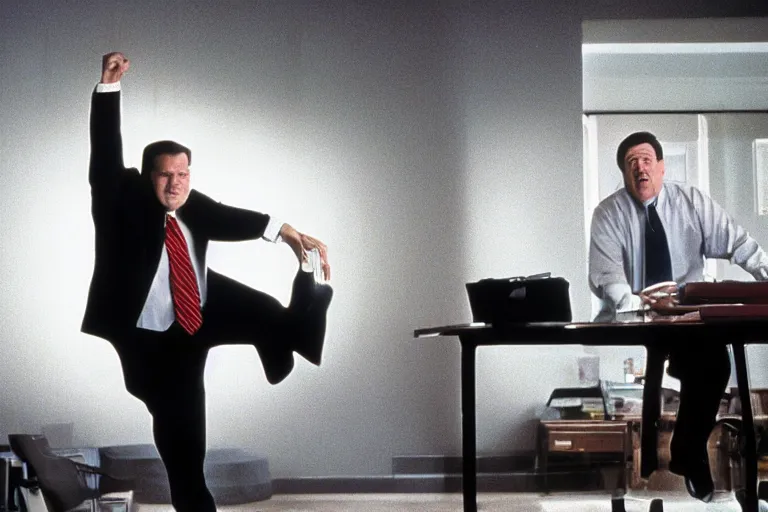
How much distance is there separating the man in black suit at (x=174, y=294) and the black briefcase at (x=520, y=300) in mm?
1943

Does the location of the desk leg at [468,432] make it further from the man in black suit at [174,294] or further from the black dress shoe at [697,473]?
the man in black suit at [174,294]

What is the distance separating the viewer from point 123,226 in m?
4.70

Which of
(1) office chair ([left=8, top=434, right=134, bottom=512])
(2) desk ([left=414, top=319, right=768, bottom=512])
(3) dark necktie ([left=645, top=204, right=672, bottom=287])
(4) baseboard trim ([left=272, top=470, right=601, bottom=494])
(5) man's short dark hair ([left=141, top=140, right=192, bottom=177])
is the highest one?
(5) man's short dark hair ([left=141, top=140, right=192, bottom=177])

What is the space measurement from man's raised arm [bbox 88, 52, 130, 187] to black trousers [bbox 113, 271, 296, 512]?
77 cm

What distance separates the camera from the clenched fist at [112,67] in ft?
15.9

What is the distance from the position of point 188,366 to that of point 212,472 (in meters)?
0.55

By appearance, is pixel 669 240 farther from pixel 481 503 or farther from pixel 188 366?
pixel 188 366

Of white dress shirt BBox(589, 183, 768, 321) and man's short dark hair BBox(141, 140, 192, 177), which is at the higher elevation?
man's short dark hair BBox(141, 140, 192, 177)

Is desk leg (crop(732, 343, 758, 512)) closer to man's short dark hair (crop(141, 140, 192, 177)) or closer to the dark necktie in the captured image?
the dark necktie

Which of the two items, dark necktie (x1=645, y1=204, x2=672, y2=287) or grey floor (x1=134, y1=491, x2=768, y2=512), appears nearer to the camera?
grey floor (x1=134, y1=491, x2=768, y2=512)

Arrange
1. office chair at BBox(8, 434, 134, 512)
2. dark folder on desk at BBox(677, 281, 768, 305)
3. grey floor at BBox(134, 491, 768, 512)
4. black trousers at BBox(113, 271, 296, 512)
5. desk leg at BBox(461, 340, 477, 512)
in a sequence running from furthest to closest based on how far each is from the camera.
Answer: black trousers at BBox(113, 271, 296, 512), grey floor at BBox(134, 491, 768, 512), office chair at BBox(8, 434, 134, 512), desk leg at BBox(461, 340, 477, 512), dark folder on desk at BBox(677, 281, 768, 305)

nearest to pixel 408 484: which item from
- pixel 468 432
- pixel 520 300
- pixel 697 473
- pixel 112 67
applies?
pixel 697 473

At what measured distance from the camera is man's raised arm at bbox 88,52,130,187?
15.6 feet

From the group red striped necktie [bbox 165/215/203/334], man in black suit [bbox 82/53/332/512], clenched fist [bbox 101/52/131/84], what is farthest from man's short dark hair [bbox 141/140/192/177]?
clenched fist [bbox 101/52/131/84]
